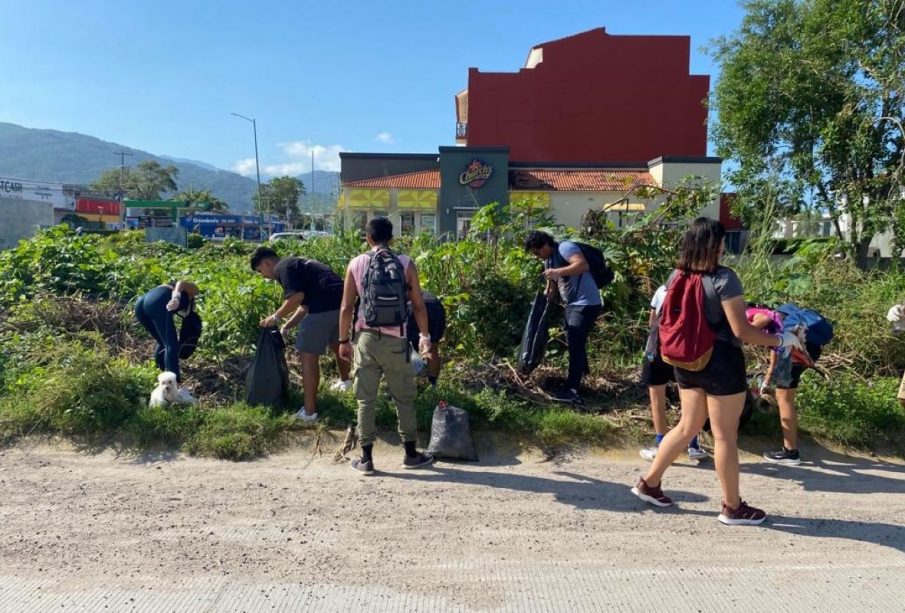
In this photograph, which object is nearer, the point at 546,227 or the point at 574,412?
the point at 574,412

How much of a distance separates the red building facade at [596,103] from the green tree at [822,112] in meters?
28.1

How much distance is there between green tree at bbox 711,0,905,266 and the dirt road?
22.0 feet

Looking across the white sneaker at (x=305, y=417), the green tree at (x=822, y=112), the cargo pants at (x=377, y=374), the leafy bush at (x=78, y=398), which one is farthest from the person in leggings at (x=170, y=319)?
the green tree at (x=822, y=112)

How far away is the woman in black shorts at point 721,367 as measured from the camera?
137 inches

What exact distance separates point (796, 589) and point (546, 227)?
15.7 ft

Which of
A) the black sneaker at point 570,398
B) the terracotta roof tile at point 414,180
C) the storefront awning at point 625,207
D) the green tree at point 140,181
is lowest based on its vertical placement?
the black sneaker at point 570,398

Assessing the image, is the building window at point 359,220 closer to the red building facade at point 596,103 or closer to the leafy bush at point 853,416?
the leafy bush at point 853,416

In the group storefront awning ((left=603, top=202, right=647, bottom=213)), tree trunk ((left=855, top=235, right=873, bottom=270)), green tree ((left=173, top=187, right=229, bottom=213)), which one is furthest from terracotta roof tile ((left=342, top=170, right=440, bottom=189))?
green tree ((left=173, top=187, right=229, bottom=213))

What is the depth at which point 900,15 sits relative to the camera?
9688 mm

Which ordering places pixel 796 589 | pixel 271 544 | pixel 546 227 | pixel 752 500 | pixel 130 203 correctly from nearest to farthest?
1. pixel 796 589
2. pixel 271 544
3. pixel 752 500
4. pixel 546 227
5. pixel 130 203

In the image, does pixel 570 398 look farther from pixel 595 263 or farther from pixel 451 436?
pixel 451 436

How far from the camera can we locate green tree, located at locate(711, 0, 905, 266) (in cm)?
977

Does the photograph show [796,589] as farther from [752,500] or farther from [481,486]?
[481,486]

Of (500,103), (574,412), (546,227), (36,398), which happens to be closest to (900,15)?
(546,227)
